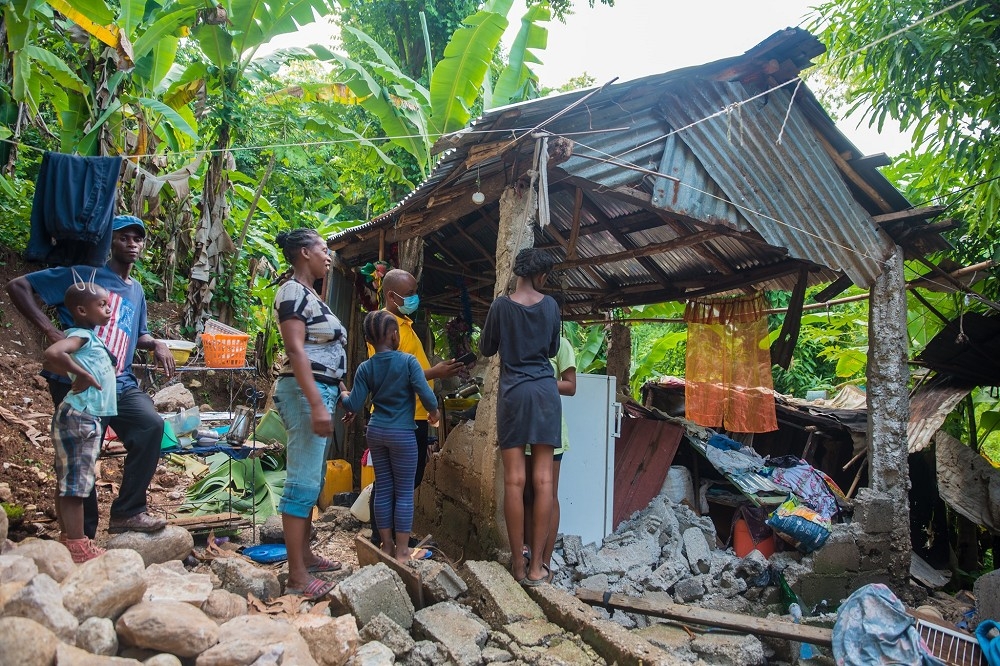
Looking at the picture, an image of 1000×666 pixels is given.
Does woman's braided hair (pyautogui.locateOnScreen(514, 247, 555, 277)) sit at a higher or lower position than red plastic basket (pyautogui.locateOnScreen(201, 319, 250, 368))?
higher

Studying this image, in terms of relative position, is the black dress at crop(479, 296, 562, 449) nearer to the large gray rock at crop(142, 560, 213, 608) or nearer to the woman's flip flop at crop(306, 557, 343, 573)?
the woman's flip flop at crop(306, 557, 343, 573)

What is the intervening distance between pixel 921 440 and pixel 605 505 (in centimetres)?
316

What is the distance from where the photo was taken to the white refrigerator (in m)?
5.37

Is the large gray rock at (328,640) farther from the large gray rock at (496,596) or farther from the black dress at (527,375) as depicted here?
the black dress at (527,375)

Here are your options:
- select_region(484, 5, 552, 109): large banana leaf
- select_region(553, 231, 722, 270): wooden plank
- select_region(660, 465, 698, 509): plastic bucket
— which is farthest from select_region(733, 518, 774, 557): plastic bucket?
select_region(484, 5, 552, 109): large banana leaf

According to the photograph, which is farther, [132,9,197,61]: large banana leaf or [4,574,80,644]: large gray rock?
[132,9,197,61]: large banana leaf

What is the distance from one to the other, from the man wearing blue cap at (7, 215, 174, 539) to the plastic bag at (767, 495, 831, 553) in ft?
14.8

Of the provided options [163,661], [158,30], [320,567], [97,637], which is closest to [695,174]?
[320,567]

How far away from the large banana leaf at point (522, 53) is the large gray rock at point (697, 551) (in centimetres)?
597

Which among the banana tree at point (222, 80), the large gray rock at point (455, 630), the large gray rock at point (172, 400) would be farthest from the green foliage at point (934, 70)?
the large gray rock at point (172, 400)

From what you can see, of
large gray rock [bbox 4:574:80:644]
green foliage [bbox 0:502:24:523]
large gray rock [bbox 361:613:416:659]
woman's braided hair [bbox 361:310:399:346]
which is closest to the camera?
large gray rock [bbox 4:574:80:644]

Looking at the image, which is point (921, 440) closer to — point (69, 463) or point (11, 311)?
point (69, 463)

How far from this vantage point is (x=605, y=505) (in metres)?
5.48

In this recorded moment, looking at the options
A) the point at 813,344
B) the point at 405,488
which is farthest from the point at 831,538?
the point at 813,344
